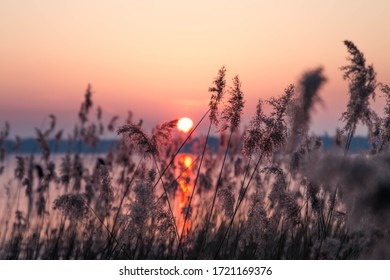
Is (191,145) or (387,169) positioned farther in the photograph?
(191,145)

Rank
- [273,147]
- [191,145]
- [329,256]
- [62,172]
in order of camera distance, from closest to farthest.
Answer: [329,256] → [273,147] → [62,172] → [191,145]

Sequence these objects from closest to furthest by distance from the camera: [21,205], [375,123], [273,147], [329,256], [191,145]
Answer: [329,256]
[273,147]
[375,123]
[191,145]
[21,205]

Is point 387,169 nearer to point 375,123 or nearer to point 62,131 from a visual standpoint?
point 375,123

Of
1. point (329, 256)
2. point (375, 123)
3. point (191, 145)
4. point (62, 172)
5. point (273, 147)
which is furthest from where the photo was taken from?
point (191, 145)

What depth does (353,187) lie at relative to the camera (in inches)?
91.5

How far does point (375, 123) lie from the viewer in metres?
3.94

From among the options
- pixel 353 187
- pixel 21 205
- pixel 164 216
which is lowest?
pixel 21 205
